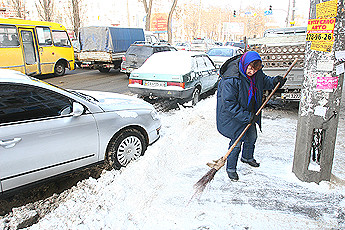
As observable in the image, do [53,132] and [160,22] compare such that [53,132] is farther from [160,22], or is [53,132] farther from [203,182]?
[160,22]

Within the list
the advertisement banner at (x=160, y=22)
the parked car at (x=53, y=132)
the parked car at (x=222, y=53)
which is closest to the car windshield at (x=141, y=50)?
the parked car at (x=222, y=53)

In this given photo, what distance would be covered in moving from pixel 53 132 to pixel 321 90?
3157 mm

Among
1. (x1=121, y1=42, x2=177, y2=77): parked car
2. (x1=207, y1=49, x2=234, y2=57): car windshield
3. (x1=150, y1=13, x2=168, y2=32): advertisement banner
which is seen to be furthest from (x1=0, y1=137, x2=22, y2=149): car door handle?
(x1=150, y1=13, x2=168, y2=32): advertisement banner

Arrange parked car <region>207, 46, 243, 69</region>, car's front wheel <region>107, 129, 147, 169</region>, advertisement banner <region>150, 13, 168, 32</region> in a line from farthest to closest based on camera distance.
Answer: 1. advertisement banner <region>150, 13, 168, 32</region>
2. parked car <region>207, 46, 243, 69</region>
3. car's front wheel <region>107, 129, 147, 169</region>

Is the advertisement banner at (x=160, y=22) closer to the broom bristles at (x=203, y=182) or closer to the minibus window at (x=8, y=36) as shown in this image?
the minibus window at (x=8, y=36)

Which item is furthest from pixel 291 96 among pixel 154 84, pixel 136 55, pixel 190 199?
pixel 136 55

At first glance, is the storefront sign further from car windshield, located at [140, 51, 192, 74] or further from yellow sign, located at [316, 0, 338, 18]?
car windshield, located at [140, 51, 192, 74]

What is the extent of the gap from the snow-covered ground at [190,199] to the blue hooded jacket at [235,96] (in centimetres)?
77

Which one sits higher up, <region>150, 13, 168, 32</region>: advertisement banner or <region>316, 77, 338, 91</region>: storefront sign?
<region>150, 13, 168, 32</region>: advertisement banner

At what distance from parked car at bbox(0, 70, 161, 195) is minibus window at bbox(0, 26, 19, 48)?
9320mm

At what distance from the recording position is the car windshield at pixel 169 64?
7.07 m

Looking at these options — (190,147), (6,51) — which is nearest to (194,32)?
(6,51)

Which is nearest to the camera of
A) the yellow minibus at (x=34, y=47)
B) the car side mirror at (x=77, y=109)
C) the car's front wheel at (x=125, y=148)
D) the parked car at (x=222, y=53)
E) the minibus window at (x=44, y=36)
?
the car side mirror at (x=77, y=109)

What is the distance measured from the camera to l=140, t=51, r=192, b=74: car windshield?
23.2 ft
